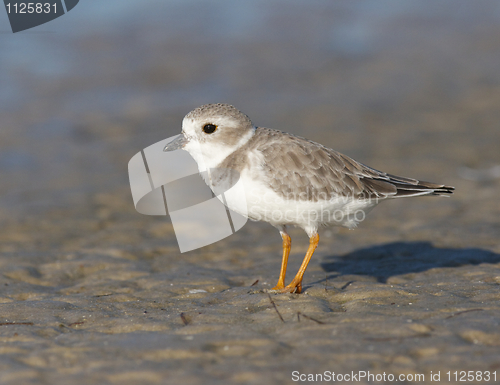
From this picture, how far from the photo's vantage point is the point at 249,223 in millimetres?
10086

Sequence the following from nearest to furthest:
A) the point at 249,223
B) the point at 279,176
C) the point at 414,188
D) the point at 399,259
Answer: the point at 279,176 < the point at 414,188 < the point at 399,259 < the point at 249,223

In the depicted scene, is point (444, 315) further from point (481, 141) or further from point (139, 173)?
point (481, 141)

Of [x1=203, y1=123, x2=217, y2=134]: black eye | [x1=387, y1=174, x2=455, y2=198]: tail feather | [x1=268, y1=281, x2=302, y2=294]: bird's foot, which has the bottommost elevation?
[x1=268, y1=281, x2=302, y2=294]: bird's foot

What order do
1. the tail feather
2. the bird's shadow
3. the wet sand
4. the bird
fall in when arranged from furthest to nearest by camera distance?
the bird's shadow, the tail feather, the bird, the wet sand

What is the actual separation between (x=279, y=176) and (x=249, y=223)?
163 inches

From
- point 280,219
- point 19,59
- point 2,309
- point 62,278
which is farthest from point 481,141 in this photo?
point 19,59

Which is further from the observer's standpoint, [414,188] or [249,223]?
[249,223]

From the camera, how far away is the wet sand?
14.0ft

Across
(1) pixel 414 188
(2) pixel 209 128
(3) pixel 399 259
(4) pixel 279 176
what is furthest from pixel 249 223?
(4) pixel 279 176

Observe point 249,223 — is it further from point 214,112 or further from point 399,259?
point 214,112

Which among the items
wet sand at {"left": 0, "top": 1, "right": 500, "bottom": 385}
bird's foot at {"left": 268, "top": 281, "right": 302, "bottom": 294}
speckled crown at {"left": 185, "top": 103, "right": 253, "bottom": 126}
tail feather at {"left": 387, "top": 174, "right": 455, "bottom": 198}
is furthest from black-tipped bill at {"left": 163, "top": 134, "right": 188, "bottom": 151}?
tail feather at {"left": 387, "top": 174, "right": 455, "bottom": 198}

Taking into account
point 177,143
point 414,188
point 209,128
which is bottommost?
point 414,188

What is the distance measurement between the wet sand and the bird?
0.81 m

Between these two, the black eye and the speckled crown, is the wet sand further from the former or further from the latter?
the speckled crown
